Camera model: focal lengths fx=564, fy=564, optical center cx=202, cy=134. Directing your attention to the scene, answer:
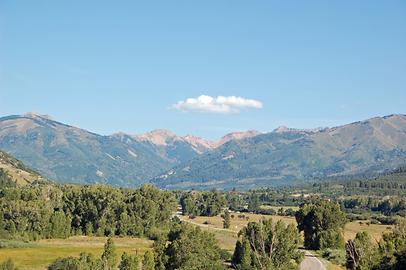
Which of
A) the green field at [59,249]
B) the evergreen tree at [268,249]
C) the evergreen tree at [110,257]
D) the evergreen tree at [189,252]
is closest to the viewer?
the evergreen tree at [110,257]

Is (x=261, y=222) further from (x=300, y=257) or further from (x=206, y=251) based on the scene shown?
(x=206, y=251)

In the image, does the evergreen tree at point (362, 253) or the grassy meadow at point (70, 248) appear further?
the grassy meadow at point (70, 248)

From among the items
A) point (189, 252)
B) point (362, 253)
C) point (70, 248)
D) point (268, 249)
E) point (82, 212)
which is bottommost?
point (70, 248)

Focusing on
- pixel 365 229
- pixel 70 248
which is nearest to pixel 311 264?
pixel 70 248

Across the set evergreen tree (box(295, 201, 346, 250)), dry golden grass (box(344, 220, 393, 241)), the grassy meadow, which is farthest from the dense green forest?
dry golden grass (box(344, 220, 393, 241))

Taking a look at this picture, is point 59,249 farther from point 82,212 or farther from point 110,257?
point 110,257

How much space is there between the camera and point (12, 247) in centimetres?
13512

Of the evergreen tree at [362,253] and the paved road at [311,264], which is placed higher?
the evergreen tree at [362,253]

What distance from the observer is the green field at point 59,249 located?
11000 centimetres

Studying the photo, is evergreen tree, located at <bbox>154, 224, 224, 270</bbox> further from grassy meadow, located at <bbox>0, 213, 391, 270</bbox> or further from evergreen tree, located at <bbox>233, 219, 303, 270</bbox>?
grassy meadow, located at <bbox>0, 213, 391, 270</bbox>

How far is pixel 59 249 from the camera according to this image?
132 m

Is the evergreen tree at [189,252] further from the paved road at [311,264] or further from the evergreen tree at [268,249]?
the paved road at [311,264]

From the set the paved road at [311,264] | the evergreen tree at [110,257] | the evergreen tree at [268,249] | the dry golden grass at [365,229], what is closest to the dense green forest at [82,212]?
the dry golden grass at [365,229]

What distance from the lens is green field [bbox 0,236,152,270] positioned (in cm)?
11000
